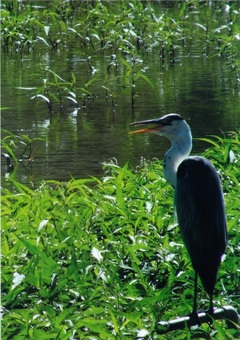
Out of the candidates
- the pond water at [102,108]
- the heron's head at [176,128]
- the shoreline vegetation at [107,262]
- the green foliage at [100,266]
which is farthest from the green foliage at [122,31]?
the heron's head at [176,128]

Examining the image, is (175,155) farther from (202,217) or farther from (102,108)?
(102,108)

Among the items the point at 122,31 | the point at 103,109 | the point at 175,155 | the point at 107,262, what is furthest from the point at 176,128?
the point at 122,31

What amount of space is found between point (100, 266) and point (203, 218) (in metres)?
0.73

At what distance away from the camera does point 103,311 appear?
4.79 meters

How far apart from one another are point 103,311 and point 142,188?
197cm

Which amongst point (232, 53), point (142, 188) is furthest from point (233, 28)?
point (142, 188)

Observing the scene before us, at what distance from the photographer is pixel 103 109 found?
1107cm

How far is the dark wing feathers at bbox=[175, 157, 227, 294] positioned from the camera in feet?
16.1

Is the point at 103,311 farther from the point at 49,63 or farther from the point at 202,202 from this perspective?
the point at 49,63

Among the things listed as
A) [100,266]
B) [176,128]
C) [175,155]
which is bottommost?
[100,266]

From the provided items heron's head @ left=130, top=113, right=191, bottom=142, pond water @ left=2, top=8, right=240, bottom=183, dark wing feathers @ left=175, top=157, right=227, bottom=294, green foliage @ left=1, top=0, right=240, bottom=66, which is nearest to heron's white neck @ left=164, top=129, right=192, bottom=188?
heron's head @ left=130, top=113, right=191, bottom=142

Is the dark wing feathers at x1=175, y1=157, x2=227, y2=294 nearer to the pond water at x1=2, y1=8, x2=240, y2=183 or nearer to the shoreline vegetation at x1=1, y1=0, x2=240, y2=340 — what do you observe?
the shoreline vegetation at x1=1, y1=0, x2=240, y2=340

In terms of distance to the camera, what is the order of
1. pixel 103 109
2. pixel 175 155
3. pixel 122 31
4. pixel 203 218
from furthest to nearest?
pixel 122 31 → pixel 103 109 → pixel 175 155 → pixel 203 218

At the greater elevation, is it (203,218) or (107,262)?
(203,218)
